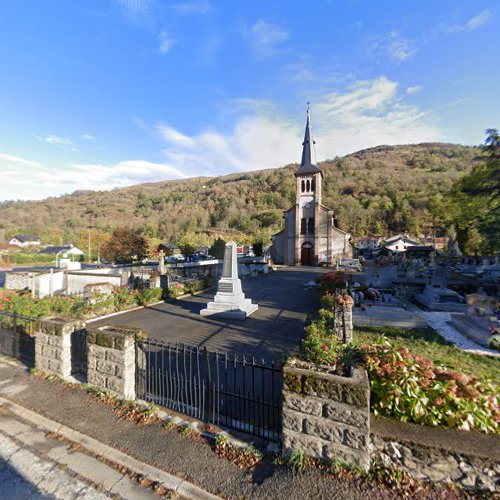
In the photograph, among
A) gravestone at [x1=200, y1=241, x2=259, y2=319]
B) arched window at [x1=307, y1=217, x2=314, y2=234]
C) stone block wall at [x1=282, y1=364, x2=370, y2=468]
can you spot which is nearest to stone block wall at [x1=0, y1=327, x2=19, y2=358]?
gravestone at [x1=200, y1=241, x2=259, y2=319]

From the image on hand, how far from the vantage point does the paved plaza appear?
7.28 m

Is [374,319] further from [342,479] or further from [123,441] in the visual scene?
[123,441]

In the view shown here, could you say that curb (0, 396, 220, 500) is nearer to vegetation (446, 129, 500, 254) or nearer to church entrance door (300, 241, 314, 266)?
vegetation (446, 129, 500, 254)

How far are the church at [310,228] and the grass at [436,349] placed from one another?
3006 centimetres

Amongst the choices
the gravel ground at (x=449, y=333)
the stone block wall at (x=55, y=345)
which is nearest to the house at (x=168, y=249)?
the stone block wall at (x=55, y=345)

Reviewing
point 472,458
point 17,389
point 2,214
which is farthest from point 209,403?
point 2,214

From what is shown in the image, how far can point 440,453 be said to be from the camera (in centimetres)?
257

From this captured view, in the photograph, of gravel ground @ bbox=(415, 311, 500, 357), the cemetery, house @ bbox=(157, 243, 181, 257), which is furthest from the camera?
house @ bbox=(157, 243, 181, 257)

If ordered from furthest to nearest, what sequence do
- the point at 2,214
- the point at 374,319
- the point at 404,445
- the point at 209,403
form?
the point at 2,214 → the point at 374,319 → the point at 209,403 → the point at 404,445

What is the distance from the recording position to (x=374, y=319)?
9242mm

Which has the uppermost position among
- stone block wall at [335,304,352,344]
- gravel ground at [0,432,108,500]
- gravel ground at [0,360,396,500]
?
stone block wall at [335,304,352,344]

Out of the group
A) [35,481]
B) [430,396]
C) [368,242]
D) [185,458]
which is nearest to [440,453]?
[430,396]

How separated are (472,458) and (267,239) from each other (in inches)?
1969

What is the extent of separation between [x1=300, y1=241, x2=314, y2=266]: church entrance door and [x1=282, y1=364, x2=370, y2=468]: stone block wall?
36709mm
